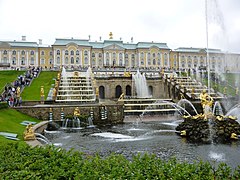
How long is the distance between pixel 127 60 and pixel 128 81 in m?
50.9

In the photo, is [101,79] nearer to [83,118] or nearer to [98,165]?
[83,118]

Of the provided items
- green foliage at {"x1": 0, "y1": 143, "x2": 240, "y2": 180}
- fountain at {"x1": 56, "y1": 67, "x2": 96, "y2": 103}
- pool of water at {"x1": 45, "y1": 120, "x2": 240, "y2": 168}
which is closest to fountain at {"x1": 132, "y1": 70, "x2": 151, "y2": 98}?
fountain at {"x1": 56, "y1": 67, "x2": 96, "y2": 103}

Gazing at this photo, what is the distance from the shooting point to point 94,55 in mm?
95438

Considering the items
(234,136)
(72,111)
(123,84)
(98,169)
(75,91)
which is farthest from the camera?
(123,84)

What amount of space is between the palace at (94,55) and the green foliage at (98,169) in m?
82.7

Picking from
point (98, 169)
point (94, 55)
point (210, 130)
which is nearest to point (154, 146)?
point (210, 130)

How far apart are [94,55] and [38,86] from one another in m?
54.7

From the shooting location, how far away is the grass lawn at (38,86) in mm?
34106

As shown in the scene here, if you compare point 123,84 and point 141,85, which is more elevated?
point 123,84

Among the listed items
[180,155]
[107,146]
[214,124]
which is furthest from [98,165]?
[214,124]

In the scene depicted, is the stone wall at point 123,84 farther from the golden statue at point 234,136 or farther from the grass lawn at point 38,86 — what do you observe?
the golden statue at point 234,136

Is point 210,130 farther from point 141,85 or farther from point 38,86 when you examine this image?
point 141,85

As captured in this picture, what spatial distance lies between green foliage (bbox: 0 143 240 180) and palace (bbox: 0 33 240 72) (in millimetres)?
82718

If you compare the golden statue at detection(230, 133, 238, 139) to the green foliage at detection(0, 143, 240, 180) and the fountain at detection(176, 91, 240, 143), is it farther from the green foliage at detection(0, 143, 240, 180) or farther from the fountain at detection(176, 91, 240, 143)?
the green foliage at detection(0, 143, 240, 180)
